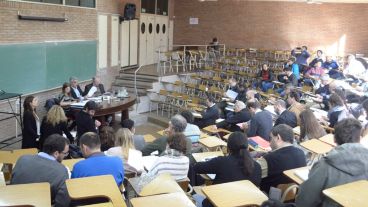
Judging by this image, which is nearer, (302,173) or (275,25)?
(302,173)

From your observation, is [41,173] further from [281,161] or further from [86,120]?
[86,120]

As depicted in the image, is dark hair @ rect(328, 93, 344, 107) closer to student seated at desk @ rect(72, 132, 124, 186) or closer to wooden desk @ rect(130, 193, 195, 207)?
student seated at desk @ rect(72, 132, 124, 186)

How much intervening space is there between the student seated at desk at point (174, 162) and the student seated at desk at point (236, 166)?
9.9 inches

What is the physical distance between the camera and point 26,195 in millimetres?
2891

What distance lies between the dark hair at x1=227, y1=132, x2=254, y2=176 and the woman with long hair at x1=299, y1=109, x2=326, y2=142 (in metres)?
1.86

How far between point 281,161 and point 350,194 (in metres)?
1.25

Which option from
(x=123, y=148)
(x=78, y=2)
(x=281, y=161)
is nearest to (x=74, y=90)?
(x=78, y=2)

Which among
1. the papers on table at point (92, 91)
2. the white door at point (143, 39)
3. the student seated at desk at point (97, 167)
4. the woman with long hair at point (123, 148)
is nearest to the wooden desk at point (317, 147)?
the woman with long hair at point (123, 148)

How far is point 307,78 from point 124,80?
18.9ft

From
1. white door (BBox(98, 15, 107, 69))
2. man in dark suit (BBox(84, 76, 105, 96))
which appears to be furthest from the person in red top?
white door (BBox(98, 15, 107, 69))

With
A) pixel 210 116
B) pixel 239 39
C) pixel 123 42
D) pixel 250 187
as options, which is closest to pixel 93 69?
pixel 123 42

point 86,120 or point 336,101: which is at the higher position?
point 336,101

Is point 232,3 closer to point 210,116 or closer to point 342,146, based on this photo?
point 210,116

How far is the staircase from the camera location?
41.2 feet
